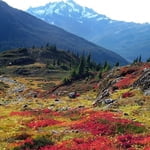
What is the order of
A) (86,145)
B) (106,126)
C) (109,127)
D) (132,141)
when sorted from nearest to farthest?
(132,141) < (86,145) < (109,127) < (106,126)

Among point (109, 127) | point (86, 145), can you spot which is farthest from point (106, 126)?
point (86, 145)

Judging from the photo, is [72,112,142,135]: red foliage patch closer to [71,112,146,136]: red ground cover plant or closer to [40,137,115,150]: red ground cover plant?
[71,112,146,136]: red ground cover plant

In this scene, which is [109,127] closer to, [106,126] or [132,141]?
[106,126]

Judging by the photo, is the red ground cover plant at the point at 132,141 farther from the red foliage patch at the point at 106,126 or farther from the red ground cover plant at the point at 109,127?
the red foliage patch at the point at 106,126

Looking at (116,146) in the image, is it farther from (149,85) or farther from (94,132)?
(149,85)

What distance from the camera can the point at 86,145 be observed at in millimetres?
28766

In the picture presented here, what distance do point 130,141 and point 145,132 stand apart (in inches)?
200

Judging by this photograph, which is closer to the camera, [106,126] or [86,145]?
[86,145]

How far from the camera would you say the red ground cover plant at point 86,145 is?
2734cm

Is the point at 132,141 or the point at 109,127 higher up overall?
the point at 132,141

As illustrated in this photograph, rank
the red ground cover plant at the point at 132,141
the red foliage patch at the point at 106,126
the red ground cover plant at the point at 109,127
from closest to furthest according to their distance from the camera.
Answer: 1. the red ground cover plant at the point at 132,141
2. the red ground cover plant at the point at 109,127
3. the red foliage patch at the point at 106,126

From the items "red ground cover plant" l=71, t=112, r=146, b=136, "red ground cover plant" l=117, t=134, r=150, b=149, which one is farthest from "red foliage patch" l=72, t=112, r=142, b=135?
"red ground cover plant" l=117, t=134, r=150, b=149

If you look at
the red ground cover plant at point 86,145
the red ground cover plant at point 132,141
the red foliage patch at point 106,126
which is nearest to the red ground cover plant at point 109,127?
the red foliage patch at point 106,126

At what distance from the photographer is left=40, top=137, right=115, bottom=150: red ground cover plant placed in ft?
89.7
